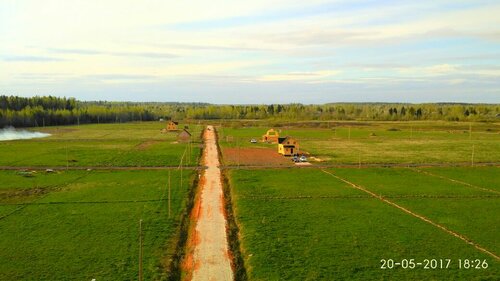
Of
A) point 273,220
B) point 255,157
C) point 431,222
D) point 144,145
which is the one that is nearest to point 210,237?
point 273,220

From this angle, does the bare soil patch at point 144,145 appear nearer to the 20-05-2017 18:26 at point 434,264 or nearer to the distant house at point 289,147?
the distant house at point 289,147

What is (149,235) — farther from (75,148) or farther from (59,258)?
(75,148)

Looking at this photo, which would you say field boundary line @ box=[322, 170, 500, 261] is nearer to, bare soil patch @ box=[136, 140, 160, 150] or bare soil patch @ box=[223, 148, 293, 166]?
bare soil patch @ box=[223, 148, 293, 166]

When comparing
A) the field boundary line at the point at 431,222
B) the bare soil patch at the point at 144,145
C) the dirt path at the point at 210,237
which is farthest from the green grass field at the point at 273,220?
the bare soil patch at the point at 144,145

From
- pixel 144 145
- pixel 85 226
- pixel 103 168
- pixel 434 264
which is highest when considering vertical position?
pixel 144 145

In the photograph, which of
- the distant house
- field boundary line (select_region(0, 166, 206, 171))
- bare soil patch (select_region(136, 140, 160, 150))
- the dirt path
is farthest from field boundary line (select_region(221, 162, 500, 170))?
bare soil patch (select_region(136, 140, 160, 150))

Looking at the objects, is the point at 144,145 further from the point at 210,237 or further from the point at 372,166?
the point at 210,237
